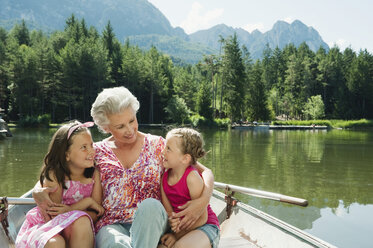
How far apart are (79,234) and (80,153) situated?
0.58 metres

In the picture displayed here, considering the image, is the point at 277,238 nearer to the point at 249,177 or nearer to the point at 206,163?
the point at 249,177

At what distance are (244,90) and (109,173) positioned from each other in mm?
48985

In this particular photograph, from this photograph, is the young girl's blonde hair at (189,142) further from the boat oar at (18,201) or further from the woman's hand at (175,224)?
the boat oar at (18,201)

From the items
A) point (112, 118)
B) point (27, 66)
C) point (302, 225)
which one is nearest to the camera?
point (112, 118)

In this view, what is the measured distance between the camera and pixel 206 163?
47.2 feet

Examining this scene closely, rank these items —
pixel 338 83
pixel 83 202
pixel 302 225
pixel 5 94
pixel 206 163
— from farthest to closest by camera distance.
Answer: pixel 338 83 → pixel 5 94 → pixel 206 163 → pixel 302 225 → pixel 83 202

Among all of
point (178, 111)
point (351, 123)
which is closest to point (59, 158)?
point (178, 111)

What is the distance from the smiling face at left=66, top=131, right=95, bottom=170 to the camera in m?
2.43

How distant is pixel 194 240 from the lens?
2240 millimetres

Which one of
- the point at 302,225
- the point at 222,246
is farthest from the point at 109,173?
the point at 302,225

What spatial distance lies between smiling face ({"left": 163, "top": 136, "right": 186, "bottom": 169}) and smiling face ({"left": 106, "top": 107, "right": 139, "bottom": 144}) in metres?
0.29

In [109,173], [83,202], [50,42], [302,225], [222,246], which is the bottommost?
[302,225]

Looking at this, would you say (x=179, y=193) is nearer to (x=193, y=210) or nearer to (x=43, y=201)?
(x=193, y=210)

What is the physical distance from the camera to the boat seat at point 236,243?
2.88 m
